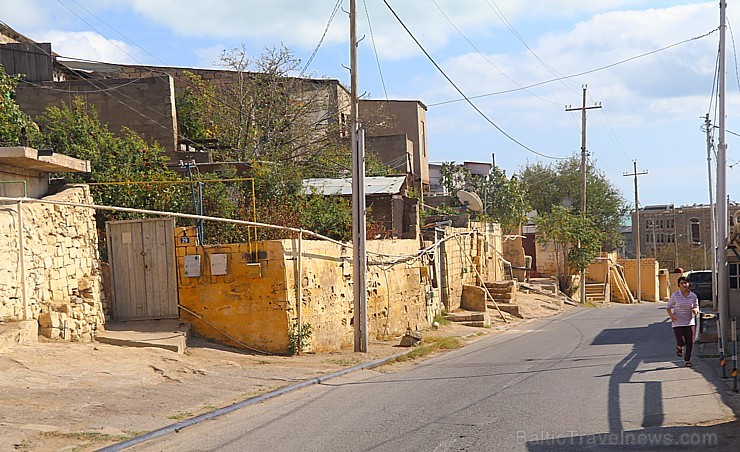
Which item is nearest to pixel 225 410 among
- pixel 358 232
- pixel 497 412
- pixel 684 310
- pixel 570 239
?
pixel 497 412

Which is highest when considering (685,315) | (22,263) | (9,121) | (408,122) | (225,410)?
(408,122)

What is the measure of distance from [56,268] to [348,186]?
46.0 feet

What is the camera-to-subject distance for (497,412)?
1000 centimetres

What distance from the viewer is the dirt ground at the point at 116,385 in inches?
341

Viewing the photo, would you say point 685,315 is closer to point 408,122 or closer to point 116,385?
point 116,385

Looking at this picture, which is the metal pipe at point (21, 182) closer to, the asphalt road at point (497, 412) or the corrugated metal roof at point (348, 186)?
the asphalt road at point (497, 412)

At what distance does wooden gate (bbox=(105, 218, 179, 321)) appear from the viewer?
1645cm

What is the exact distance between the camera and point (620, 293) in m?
55.0

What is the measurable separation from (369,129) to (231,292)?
2917 centimetres

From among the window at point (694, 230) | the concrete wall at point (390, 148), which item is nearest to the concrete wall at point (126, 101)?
the concrete wall at point (390, 148)

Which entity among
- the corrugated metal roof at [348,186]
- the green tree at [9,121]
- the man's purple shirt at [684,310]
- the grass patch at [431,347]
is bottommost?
the grass patch at [431,347]

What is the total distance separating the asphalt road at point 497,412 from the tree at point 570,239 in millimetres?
30207

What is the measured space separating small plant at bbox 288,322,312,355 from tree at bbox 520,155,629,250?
5292cm

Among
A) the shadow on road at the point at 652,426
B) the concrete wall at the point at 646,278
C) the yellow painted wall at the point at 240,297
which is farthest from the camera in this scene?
the concrete wall at the point at 646,278
